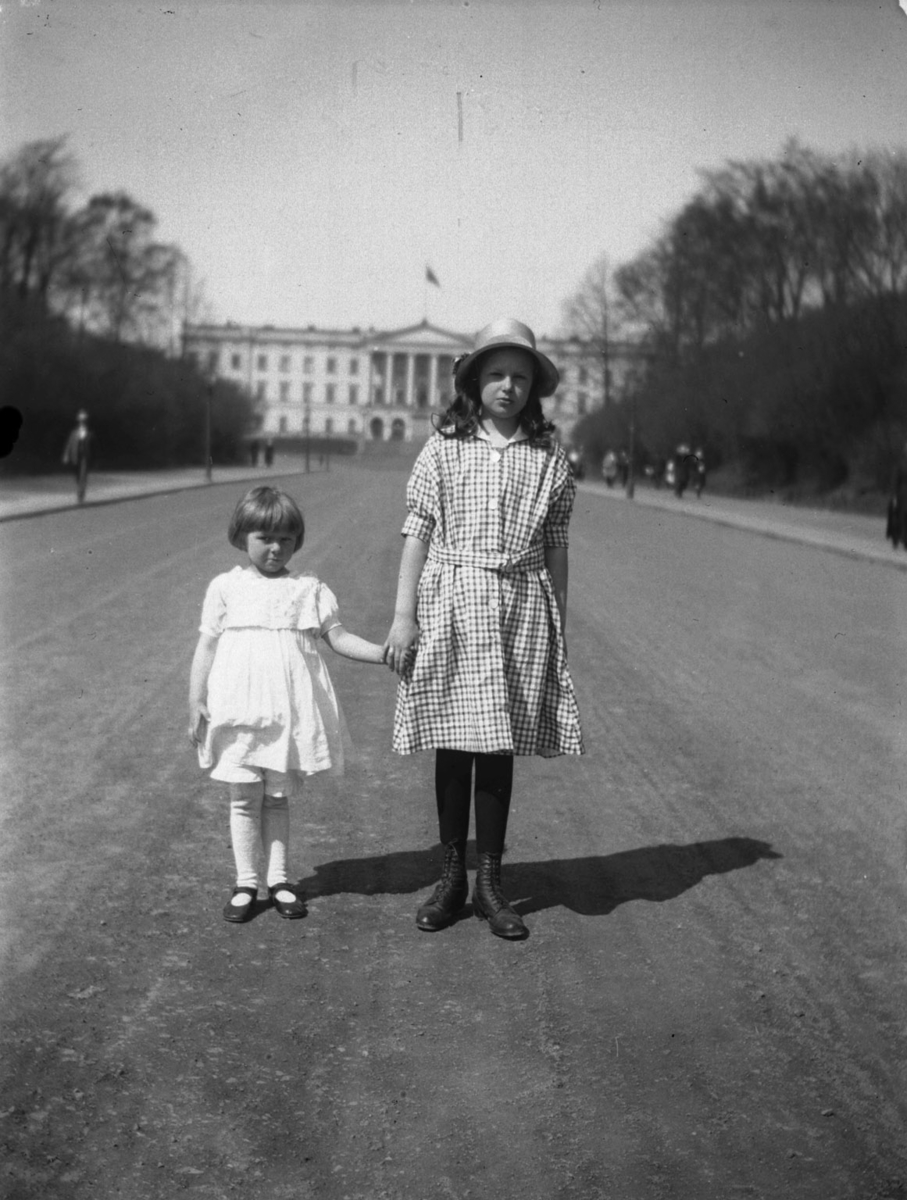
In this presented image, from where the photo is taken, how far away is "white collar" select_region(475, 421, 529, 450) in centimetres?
420

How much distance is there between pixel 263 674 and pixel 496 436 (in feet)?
3.05

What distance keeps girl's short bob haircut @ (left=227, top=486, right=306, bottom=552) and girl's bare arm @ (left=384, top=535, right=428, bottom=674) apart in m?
0.31

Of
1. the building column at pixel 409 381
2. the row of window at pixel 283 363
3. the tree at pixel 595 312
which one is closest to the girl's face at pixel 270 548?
the row of window at pixel 283 363

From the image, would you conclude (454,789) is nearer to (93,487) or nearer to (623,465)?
(93,487)

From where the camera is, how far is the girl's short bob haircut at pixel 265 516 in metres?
4.20

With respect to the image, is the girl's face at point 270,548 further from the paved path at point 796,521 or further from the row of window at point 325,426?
the row of window at point 325,426

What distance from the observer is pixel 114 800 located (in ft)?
18.2

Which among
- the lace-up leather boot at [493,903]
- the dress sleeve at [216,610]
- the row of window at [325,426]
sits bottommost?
the row of window at [325,426]

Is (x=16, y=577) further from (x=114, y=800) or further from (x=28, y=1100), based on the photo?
(x=28, y=1100)

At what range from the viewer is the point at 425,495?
13.7 ft

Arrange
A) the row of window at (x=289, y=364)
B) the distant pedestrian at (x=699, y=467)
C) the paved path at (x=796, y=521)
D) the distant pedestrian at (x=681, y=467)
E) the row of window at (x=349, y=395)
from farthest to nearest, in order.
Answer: the row of window at (x=349, y=395), the distant pedestrian at (x=681, y=467), the distant pedestrian at (x=699, y=467), the row of window at (x=289, y=364), the paved path at (x=796, y=521)

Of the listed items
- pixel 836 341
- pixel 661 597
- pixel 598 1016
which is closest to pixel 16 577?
pixel 661 597

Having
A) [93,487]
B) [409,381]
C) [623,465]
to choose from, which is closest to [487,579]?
[93,487]

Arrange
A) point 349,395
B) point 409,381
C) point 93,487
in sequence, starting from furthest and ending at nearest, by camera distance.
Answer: point 409,381 → point 349,395 → point 93,487
